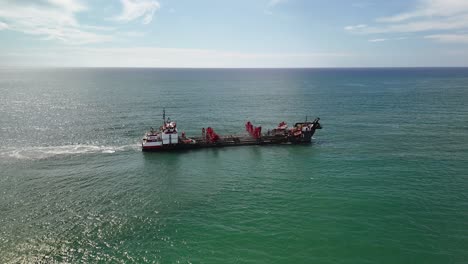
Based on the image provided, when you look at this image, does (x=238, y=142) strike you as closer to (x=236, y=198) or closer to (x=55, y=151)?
(x=236, y=198)

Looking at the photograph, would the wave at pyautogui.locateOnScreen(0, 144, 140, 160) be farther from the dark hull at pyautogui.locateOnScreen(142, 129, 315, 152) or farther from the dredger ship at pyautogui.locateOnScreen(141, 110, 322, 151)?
the dark hull at pyautogui.locateOnScreen(142, 129, 315, 152)

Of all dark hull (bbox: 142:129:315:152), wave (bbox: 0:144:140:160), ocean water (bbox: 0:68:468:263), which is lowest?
ocean water (bbox: 0:68:468:263)

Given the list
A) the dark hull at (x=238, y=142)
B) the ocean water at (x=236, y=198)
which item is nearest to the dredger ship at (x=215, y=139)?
the dark hull at (x=238, y=142)

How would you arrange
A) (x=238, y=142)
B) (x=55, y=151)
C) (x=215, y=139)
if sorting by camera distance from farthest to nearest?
(x=238, y=142), (x=215, y=139), (x=55, y=151)

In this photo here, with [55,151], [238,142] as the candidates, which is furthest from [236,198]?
[55,151]

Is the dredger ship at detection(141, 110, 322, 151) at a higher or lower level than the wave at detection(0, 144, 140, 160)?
higher

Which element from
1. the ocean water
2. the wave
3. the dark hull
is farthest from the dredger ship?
the wave

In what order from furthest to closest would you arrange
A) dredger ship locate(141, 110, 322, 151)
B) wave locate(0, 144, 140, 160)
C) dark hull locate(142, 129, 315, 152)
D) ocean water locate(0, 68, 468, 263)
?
dark hull locate(142, 129, 315, 152) < dredger ship locate(141, 110, 322, 151) < wave locate(0, 144, 140, 160) < ocean water locate(0, 68, 468, 263)
